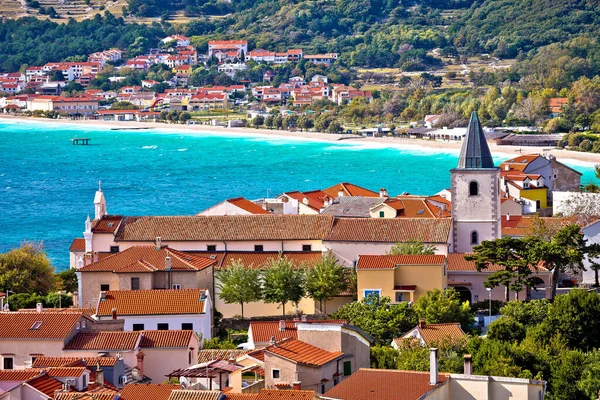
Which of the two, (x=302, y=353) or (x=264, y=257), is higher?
(x=264, y=257)

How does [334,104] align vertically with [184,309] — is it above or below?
above

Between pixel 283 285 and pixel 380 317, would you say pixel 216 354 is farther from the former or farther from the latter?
pixel 283 285

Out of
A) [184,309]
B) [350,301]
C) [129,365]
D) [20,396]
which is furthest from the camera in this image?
[350,301]

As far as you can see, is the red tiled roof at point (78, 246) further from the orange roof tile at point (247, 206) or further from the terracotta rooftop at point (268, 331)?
the terracotta rooftop at point (268, 331)

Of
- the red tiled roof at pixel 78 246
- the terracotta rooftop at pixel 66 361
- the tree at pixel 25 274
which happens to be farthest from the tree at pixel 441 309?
the red tiled roof at pixel 78 246

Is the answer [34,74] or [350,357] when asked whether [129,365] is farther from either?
[34,74]

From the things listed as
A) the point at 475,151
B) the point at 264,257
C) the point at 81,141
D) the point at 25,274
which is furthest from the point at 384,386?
the point at 81,141

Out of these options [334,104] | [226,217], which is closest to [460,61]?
[334,104]
